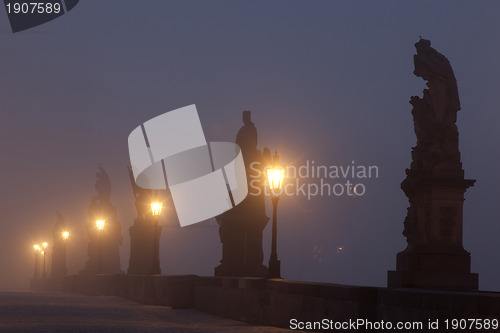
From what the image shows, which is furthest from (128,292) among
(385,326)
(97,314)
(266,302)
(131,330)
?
(385,326)

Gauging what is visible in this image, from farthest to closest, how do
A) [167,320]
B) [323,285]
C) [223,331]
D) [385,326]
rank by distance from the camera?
[167,320]
[223,331]
[323,285]
[385,326]

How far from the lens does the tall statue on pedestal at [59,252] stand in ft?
246

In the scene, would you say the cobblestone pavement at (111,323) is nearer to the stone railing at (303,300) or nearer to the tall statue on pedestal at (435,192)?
the stone railing at (303,300)

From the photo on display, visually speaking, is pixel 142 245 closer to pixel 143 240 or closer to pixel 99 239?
pixel 143 240

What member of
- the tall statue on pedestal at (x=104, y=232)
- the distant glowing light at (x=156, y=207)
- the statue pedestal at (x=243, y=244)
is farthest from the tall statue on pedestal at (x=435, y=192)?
the tall statue on pedestal at (x=104, y=232)

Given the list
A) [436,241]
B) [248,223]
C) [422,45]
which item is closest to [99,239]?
[248,223]

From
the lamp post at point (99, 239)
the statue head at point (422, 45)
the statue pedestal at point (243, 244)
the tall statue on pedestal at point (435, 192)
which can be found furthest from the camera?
the lamp post at point (99, 239)

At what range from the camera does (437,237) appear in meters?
19.9

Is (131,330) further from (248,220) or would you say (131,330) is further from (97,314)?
(248,220)

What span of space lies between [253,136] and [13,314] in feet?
40.7

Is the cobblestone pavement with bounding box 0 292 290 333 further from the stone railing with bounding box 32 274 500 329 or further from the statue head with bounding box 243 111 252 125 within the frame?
the statue head with bounding box 243 111 252 125

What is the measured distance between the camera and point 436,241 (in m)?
19.9

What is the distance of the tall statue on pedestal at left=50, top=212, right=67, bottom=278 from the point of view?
75.1 m

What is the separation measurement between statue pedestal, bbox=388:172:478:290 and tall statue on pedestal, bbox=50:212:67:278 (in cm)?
5765
